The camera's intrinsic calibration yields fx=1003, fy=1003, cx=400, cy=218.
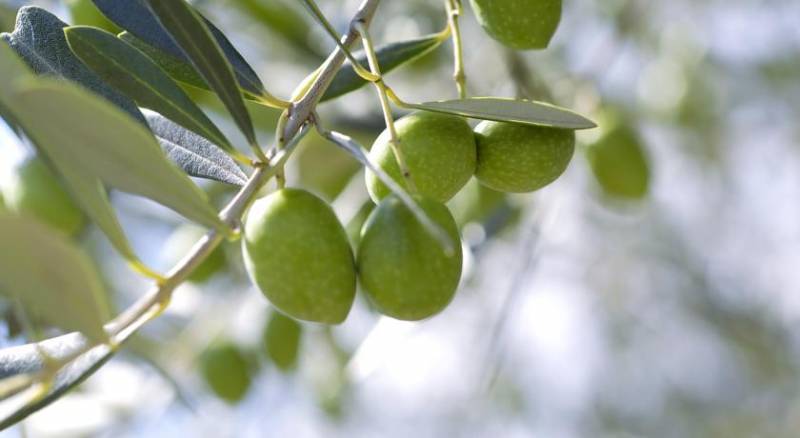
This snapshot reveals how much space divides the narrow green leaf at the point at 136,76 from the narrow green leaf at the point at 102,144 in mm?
187

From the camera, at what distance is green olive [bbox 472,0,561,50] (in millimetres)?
1027

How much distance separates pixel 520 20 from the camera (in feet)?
3.38

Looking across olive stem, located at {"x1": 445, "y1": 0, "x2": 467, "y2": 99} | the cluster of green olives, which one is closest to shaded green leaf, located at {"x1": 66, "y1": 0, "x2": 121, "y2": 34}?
olive stem, located at {"x1": 445, "y1": 0, "x2": 467, "y2": 99}

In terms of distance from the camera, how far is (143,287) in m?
3.18

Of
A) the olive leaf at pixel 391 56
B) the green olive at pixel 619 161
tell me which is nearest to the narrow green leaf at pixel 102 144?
the olive leaf at pixel 391 56

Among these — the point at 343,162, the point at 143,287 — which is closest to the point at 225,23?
the point at 343,162

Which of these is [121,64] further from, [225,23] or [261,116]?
[225,23]

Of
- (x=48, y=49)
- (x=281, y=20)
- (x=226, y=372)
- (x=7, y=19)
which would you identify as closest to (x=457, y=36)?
(x=48, y=49)

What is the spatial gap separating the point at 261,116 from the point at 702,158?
2225 millimetres

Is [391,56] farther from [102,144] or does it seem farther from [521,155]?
[102,144]

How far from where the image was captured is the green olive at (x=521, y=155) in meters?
0.98

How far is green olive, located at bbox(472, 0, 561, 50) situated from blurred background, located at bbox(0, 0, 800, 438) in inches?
19.4

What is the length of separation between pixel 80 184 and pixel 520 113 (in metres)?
0.38

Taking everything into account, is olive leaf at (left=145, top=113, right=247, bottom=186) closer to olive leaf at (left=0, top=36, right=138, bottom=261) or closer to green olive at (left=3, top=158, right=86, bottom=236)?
olive leaf at (left=0, top=36, right=138, bottom=261)
